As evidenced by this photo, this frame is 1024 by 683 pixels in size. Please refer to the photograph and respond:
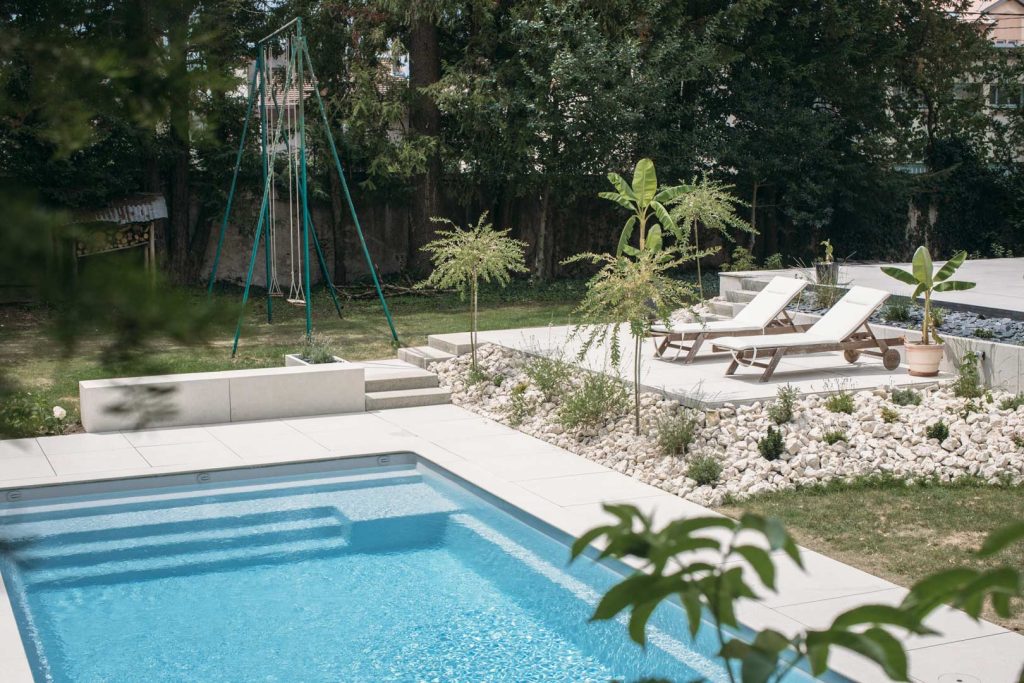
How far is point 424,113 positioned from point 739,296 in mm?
7312

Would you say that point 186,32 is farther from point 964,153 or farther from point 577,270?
point 964,153


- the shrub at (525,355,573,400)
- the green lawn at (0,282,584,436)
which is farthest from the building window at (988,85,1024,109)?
the shrub at (525,355,573,400)

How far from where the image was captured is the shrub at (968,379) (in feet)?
31.7

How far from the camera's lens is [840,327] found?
11.1m

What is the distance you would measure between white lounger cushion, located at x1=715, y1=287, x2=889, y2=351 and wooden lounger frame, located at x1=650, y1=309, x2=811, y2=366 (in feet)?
2.24

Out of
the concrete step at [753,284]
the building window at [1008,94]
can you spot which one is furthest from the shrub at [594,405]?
the building window at [1008,94]

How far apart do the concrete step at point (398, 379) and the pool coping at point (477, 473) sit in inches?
23.2

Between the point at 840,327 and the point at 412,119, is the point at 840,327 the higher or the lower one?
the lower one

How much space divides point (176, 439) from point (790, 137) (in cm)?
1405

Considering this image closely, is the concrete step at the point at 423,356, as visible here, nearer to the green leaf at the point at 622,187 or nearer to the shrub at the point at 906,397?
the green leaf at the point at 622,187

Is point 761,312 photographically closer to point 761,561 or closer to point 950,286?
point 950,286

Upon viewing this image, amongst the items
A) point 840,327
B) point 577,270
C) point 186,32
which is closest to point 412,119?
point 577,270

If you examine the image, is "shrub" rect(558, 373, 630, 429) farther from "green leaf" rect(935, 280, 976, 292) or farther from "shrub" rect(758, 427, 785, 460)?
"green leaf" rect(935, 280, 976, 292)

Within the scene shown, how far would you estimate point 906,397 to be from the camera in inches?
379
